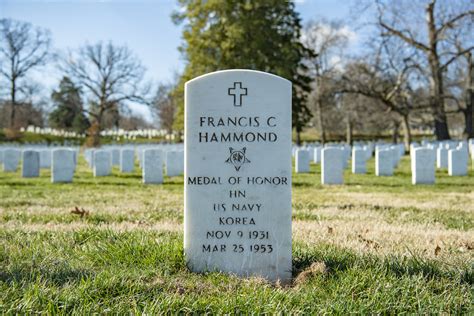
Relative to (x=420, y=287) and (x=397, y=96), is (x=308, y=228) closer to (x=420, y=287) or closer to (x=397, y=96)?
(x=420, y=287)

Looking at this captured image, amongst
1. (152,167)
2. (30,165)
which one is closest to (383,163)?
(152,167)

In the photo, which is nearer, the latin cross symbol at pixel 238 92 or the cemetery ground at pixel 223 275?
the cemetery ground at pixel 223 275

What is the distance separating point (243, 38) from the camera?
3250 cm

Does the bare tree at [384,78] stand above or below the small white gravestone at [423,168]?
above

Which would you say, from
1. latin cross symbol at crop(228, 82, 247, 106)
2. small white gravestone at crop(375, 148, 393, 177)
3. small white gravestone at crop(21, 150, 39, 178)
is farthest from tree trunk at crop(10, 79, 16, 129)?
latin cross symbol at crop(228, 82, 247, 106)

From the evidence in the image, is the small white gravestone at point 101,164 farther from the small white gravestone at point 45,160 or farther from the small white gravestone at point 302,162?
the small white gravestone at point 302,162

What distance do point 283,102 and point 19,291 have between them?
2.28 metres

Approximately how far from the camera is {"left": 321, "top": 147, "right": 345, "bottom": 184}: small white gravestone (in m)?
12.3

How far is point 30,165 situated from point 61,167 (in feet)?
5.92

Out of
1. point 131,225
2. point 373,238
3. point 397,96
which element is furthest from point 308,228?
point 397,96

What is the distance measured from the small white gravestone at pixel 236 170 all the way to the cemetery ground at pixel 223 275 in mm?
269

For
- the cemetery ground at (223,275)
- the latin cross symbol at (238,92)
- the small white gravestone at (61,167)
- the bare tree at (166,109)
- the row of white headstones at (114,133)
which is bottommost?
the cemetery ground at (223,275)

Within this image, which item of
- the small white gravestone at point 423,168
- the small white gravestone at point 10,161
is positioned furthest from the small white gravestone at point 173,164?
the small white gravestone at point 423,168

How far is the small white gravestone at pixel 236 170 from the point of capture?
375 cm
